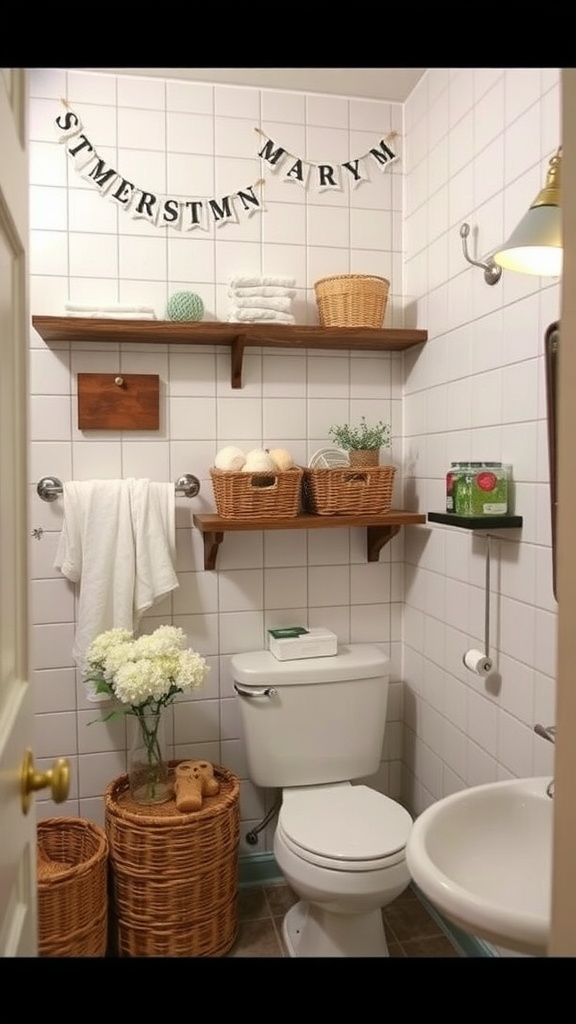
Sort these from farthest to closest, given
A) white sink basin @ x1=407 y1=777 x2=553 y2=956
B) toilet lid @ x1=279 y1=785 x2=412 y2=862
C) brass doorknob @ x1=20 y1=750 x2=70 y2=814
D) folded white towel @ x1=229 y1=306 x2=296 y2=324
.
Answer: folded white towel @ x1=229 y1=306 x2=296 y2=324, toilet lid @ x1=279 y1=785 x2=412 y2=862, white sink basin @ x1=407 y1=777 x2=553 y2=956, brass doorknob @ x1=20 y1=750 x2=70 y2=814

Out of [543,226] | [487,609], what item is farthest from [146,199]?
[487,609]

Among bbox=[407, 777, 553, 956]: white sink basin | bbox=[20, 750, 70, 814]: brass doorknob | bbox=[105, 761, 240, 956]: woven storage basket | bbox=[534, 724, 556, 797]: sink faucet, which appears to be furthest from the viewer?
bbox=[105, 761, 240, 956]: woven storage basket

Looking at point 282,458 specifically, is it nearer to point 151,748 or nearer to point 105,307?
point 105,307

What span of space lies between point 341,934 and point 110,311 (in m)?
1.72

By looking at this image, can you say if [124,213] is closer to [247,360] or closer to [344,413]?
[247,360]

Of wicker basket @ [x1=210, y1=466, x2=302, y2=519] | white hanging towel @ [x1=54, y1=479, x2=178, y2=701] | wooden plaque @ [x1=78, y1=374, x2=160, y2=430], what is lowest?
white hanging towel @ [x1=54, y1=479, x2=178, y2=701]

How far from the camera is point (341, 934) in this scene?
163 cm

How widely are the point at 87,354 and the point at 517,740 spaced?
1.55m

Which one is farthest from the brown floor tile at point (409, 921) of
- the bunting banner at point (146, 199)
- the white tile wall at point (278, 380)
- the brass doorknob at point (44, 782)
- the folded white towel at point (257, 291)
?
the bunting banner at point (146, 199)

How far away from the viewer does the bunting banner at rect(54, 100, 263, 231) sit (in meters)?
1.90

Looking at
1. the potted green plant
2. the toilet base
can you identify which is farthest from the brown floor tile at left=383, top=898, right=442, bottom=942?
the potted green plant

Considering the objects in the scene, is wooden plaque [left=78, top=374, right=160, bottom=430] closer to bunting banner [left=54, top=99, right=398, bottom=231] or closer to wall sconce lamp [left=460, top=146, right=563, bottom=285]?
bunting banner [left=54, top=99, right=398, bottom=231]

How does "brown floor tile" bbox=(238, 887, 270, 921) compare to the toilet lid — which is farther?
"brown floor tile" bbox=(238, 887, 270, 921)
